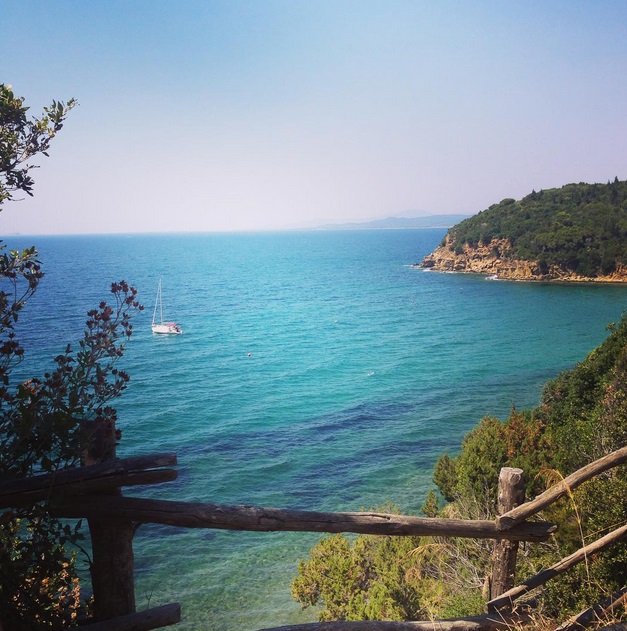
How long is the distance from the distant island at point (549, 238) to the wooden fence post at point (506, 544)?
3027 inches

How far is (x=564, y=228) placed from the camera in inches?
3039

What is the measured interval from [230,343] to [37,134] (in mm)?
47351

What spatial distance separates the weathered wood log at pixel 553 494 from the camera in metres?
3.57

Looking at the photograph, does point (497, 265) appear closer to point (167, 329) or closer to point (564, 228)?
point (564, 228)

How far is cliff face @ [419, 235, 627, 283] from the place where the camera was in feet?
244

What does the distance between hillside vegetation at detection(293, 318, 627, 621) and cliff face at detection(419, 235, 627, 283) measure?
2382 inches

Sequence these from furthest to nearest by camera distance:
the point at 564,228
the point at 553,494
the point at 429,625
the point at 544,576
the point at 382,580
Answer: the point at 564,228 → the point at 382,580 → the point at 544,576 → the point at 553,494 → the point at 429,625

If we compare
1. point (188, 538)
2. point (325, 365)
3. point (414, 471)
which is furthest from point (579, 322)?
point (188, 538)

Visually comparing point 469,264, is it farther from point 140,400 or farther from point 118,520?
point 118,520

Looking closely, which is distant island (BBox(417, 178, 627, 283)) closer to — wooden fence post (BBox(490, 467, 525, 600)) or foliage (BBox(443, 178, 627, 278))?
foliage (BBox(443, 178, 627, 278))

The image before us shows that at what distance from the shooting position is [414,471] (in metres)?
21.5

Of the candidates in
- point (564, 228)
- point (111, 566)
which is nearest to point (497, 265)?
point (564, 228)

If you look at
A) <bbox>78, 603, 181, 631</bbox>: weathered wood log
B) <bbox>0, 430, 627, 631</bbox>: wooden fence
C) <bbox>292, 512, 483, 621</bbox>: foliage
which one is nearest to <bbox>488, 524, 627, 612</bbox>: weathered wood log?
<bbox>0, 430, 627, 631</bbox>: wooden fence

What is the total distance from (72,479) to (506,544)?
291 cm
